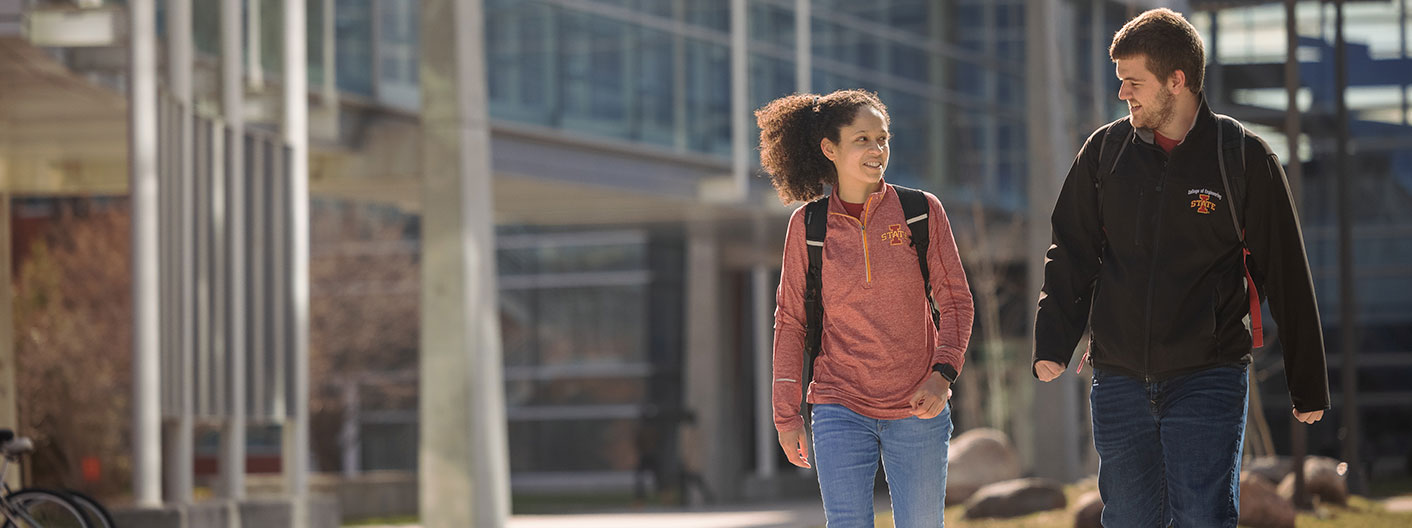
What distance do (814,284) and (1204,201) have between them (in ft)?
3.65

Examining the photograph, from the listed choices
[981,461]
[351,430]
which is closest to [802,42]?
[981,461]

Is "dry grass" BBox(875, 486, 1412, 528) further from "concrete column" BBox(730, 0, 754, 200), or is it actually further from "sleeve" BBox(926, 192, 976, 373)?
"sleeve" BBox(926, 192, 976, 373)

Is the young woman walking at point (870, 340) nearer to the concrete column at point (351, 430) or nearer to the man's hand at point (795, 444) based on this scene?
the man's hand at point (795, 444)

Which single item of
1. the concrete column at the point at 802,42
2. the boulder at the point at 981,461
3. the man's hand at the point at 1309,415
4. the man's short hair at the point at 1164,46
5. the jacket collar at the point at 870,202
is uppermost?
the concrete column at the point at 802,42

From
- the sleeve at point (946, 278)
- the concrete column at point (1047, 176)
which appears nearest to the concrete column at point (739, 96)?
the concrete column at point (1047, 176)

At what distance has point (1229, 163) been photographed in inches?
192

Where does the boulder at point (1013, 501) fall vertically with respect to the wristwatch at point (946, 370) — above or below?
below

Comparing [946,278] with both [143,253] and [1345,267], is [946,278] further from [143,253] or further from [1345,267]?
[1345,267]

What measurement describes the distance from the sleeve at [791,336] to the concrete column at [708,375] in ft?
90.8

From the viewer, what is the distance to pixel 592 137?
23531 millimetres

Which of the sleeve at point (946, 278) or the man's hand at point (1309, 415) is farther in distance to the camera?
the sleeve at point (946, 278)

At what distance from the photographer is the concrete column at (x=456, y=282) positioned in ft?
55.1

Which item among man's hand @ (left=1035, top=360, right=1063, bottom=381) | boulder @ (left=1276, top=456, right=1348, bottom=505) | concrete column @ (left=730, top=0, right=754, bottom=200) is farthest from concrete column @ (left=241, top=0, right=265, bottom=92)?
man's hand @ (left=1035, top=360, right=1063, bottom=381)

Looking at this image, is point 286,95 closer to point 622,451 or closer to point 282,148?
point 282,148
